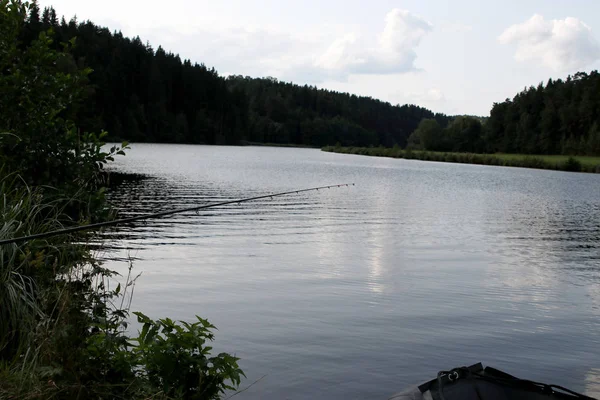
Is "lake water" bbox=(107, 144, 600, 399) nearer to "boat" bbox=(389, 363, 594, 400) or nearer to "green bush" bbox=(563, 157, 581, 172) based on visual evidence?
"boat" bbox=(389, 363, 594, 400)

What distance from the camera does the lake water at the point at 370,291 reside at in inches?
302

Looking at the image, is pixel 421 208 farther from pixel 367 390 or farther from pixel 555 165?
pixel 555 165

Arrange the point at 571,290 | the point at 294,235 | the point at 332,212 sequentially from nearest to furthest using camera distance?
the point at 571,290 → the point at 294,235 → the point at 332,212

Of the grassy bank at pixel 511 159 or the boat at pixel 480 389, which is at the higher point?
the grassy bank at pixel 511 159

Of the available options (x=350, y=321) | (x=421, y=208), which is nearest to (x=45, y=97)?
(x=350, y=321)

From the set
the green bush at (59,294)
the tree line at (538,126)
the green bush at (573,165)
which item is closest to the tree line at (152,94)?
the tree line at (538,126)

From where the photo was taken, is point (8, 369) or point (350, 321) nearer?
point (8, 369)

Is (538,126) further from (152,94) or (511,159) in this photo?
(152,94)

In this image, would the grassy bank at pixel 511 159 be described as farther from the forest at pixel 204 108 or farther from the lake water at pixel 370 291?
the lake water at pixel 370 291

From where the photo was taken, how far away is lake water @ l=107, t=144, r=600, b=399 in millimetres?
7676

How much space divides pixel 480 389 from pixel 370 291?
6.88 metres

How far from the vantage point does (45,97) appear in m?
9.12

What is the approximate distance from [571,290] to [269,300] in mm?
6250

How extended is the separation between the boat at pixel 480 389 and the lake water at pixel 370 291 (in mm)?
2150
